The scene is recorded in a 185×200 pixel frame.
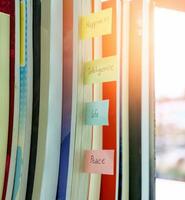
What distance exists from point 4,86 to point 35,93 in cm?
9

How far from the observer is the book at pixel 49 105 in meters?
0.58

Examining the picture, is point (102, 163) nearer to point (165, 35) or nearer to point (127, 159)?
point (127, 159)

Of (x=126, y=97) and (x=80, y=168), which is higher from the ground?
(x=126, y=97)

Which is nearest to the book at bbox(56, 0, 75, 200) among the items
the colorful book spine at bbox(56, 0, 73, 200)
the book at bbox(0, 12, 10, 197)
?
the colorful book spine at bbox(56, 0, 73, 200)

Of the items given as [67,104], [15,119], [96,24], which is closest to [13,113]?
[15,119]

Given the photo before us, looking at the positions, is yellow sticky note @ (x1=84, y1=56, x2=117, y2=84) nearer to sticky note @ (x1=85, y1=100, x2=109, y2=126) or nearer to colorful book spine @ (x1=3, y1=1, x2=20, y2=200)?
sticky note @ (x1=85, y1=100, x2=109, y2=126)

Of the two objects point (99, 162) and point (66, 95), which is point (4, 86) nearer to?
point (66, 95)

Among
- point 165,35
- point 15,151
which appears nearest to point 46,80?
point 15,151

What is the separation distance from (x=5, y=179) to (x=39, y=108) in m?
0.16

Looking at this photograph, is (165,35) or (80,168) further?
(165,35)

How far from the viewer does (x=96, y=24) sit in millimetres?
581

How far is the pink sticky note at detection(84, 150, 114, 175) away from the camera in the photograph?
1.80 feet

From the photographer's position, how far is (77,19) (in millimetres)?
591

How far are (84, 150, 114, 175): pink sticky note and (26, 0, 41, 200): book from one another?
99 mm
